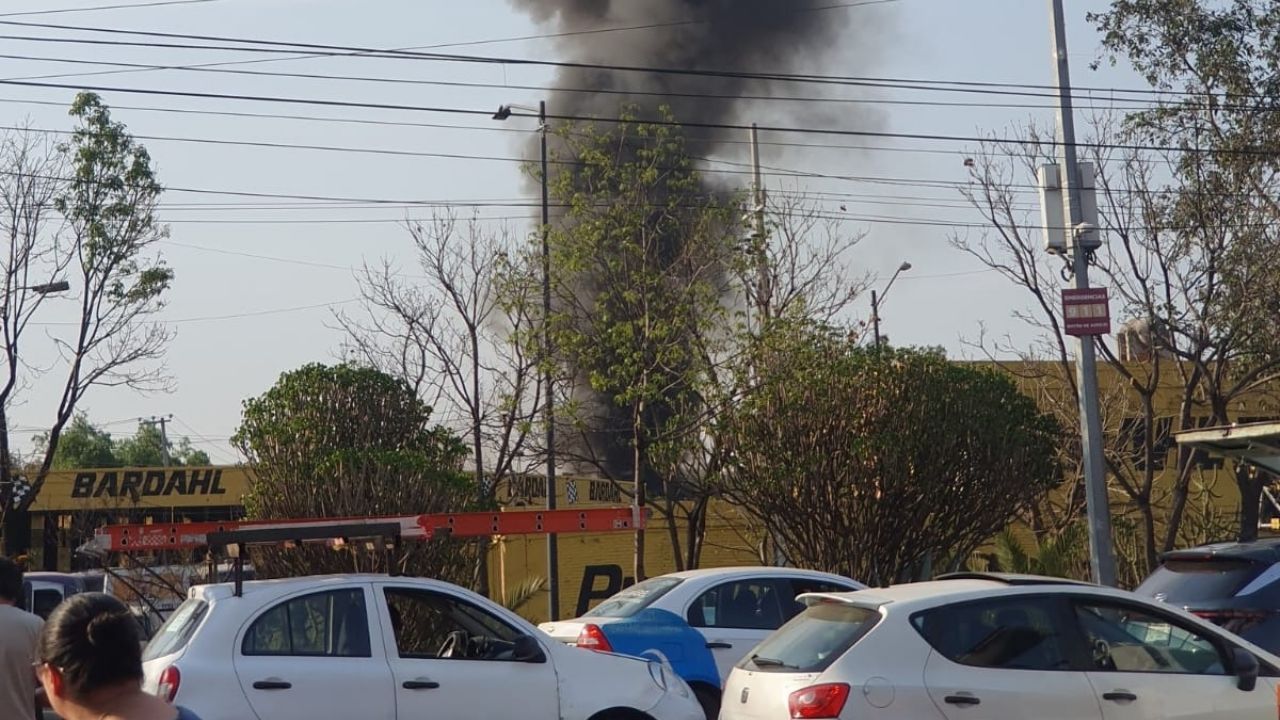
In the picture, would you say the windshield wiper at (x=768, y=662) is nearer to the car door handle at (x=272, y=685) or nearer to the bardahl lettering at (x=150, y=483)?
the car door handle at (x=272, y=685)

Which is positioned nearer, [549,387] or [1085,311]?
[1085,311]

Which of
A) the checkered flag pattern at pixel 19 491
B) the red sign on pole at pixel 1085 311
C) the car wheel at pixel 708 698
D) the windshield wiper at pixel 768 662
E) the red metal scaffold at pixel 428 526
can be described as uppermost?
the red sign on pole at pixel 1085 311

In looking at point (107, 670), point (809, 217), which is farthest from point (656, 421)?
Result: point (107, 670)

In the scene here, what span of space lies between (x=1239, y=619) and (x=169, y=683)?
6.91 meters

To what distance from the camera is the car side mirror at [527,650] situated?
8.69 metres

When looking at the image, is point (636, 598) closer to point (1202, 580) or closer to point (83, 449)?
point (1202, 580)

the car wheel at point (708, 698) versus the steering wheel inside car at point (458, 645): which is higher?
the steering wheel inside car at point (458, 645)

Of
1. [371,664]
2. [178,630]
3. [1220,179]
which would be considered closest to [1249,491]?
[1220,179]

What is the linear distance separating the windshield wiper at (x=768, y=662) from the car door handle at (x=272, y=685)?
253cm

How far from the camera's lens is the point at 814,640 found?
7816mm

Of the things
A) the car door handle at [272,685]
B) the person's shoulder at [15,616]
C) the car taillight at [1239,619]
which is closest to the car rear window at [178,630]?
the car door handle at [272,685]

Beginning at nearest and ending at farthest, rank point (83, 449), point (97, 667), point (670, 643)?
1. point (97, 667)
2. point (670, 643)
3. point (83, 449)

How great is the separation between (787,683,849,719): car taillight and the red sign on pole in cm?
948

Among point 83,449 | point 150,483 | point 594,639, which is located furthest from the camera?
point 83,449
